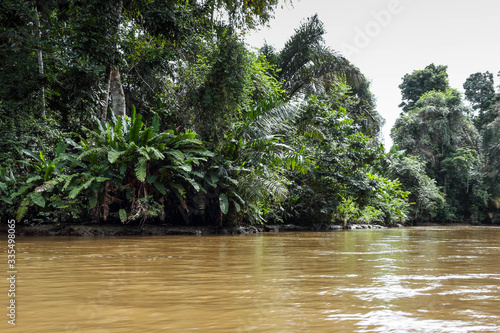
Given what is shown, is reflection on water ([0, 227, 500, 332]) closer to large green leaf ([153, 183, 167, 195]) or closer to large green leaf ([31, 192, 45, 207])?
large green leaf ([31, 192, 45, 207])

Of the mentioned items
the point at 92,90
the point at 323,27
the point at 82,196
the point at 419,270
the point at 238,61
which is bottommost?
the point at 419,270

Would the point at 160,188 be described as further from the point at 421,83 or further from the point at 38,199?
the point at 421,83

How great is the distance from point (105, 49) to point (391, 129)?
80.6 feet

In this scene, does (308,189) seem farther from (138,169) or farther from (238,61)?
(138,169)

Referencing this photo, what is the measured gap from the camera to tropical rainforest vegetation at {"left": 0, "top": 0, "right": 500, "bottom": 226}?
7996 millimetres

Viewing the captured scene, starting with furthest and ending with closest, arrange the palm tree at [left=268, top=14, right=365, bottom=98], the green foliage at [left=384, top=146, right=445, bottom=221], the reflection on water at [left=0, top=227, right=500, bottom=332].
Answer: the green foliage at [left=384, top=146, right=445, bottom=221] < the palm tree at [left=268, top=14, right=365, bottom=98] < the reflection on water at [left=0, top=227, right=500, bottom=332]

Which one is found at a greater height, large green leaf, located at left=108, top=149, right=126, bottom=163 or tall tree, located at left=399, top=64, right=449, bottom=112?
tall tree, located at left=399, top=64, right=449, bottom=112

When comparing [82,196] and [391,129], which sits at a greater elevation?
[391,129]

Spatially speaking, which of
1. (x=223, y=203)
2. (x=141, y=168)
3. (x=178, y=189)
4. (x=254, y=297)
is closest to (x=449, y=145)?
(x=223, y=203)

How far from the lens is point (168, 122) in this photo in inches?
491

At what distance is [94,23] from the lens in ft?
27.5

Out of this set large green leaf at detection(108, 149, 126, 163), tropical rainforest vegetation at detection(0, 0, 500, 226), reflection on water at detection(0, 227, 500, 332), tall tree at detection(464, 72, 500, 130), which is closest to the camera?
reflection on water at detection(0, 227, 500, 332)

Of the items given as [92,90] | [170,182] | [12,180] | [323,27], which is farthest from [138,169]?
[323,27]

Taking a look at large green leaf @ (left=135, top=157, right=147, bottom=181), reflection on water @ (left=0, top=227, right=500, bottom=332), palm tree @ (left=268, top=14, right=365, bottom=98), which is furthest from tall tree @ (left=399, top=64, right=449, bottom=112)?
reflection on water @ (left=0, top=227, right=500, bottom=332)
